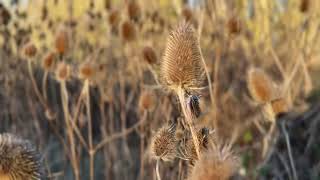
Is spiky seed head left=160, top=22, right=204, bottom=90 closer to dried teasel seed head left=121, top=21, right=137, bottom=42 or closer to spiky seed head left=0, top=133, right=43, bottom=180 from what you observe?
spiky seed head left=0, top=133, right=43, bottom=180

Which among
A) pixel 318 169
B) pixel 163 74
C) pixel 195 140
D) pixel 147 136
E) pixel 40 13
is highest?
pixel 40 13

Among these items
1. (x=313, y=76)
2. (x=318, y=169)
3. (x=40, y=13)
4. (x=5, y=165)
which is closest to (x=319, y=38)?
(x=313, y=76)

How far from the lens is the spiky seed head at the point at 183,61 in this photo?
119 centimetres

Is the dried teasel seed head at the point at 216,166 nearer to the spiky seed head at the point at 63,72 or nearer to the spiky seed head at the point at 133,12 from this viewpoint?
the spiky seed head at the point at 63,72

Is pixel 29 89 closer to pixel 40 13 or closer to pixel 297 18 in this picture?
pixel 40 13

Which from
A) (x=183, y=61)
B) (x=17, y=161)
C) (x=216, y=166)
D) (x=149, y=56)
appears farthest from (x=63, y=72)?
(x=216, y=166)

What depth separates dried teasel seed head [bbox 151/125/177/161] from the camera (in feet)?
3.85

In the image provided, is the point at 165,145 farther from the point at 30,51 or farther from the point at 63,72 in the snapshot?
the point at 30,51

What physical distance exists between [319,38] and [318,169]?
151cm

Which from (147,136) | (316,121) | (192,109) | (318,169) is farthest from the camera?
(316,121)

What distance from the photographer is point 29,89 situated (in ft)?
11.0

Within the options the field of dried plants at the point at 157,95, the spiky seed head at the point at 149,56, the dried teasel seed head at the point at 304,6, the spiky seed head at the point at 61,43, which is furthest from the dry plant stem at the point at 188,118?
the dried teasel seed head at the point at 304,6

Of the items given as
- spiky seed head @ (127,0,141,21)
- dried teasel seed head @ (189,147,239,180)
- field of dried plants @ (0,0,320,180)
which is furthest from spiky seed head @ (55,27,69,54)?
dried teasel seed head @ (189,147,239,180)

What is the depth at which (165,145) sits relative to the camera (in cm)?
118
